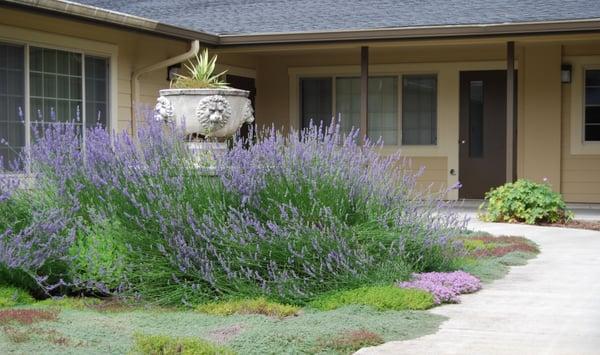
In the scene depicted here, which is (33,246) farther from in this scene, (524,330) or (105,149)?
(524,330)

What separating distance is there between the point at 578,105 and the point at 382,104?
123 inches

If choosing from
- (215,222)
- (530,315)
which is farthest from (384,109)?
(530,315)

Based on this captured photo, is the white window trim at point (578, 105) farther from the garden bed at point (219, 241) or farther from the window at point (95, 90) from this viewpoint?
the garden bed at point (219, 241)

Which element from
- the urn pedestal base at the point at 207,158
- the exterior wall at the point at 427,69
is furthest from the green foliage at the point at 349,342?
the exterior wall at the point at 427,69

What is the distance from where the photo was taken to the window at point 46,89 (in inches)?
400

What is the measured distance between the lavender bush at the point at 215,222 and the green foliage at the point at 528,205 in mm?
4629

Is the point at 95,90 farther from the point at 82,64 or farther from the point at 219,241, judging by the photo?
the point at 219,241

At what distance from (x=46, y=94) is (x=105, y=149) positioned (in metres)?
4.30

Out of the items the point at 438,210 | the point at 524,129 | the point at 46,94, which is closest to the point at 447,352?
the point at 438,210

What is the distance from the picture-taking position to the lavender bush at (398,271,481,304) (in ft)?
20.0

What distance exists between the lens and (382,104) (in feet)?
50.8

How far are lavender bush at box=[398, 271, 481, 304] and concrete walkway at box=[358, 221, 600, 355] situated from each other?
73 millimetres

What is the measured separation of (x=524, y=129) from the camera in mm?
14688

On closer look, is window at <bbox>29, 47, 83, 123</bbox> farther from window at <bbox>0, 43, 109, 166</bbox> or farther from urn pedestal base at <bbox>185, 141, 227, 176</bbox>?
urn pedestal base at <bbox>185, 141, 227, 176</bbox>
